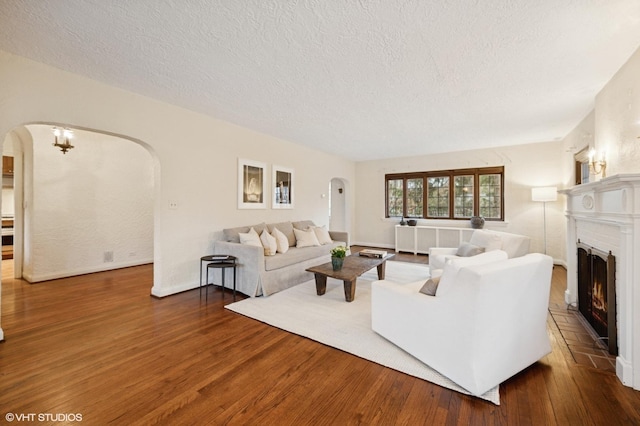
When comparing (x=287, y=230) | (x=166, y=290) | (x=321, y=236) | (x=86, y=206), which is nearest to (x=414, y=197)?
(x=321, y=236)

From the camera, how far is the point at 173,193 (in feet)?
12.6

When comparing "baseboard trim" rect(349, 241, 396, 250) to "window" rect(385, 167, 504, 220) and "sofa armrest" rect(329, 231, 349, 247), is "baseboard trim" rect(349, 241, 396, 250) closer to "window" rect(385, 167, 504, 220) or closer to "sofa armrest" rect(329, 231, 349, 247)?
"window" rect(385, 167, 504, 220)

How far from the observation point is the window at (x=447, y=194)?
646 centimetres

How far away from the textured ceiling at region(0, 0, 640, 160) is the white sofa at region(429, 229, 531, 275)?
187cm

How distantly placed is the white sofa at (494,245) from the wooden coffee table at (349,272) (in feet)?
2.69

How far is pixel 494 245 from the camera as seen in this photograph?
3.85 metres

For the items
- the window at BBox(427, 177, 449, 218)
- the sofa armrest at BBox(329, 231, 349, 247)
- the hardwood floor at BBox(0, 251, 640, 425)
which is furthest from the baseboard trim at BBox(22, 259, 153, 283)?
the window at BBox(427, 177, 449, 218)

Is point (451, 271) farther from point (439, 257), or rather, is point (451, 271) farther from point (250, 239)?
point (250, 239)

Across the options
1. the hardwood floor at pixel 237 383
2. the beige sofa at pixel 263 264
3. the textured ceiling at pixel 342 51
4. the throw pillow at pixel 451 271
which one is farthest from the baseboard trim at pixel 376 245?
the throw pillow at pixel 451 271

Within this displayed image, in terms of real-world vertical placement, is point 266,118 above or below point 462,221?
above

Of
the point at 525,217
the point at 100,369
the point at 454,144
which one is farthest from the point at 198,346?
the point at 525,217

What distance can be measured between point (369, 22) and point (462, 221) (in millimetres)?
5947

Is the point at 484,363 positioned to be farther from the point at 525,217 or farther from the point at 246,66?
the point at 525,217

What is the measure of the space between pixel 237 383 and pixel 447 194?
21.9 feet
